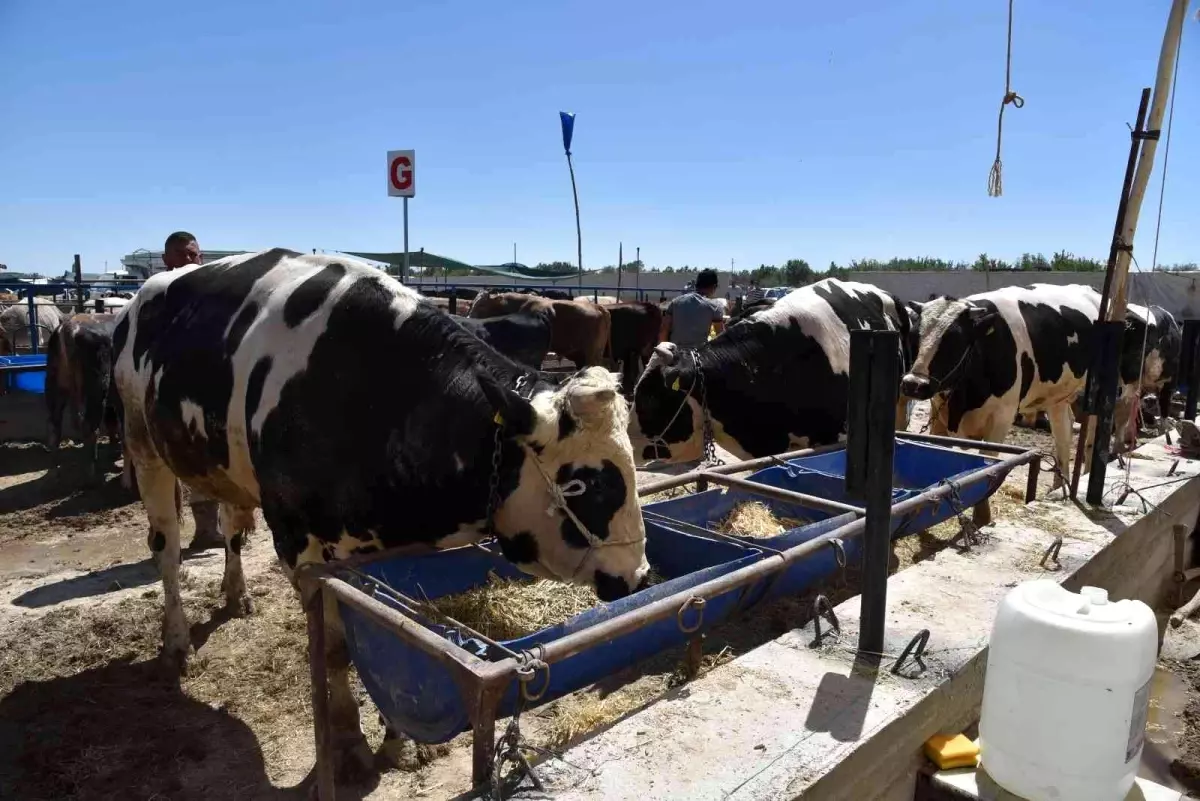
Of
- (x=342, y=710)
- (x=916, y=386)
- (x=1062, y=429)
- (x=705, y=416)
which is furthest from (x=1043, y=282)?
(x=342, y=710)

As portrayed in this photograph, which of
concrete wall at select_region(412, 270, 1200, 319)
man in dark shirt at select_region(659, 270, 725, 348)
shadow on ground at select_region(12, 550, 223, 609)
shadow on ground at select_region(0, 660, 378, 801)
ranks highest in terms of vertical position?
concrete wall at select_region(412, 270, 1200, 319)

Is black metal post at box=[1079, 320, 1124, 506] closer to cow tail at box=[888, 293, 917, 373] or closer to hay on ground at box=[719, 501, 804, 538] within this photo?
hay on ground at box=[719, 501, 804, 538]

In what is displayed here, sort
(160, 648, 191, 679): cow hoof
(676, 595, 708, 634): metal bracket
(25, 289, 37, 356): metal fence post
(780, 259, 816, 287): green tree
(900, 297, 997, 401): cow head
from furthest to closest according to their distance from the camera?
1. (780, 259, 816, 287): green tree
2. (25, 289, 37, 356): metal fence post
3. (900, 297, 997, 401): cow head
4. (160, 648, 191, 679): cow hoof
5. (676, 595, 708, 634): metal bracket

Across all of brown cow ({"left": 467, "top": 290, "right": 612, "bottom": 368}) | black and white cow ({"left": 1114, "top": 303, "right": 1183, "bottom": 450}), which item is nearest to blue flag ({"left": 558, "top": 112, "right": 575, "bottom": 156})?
brown cow ({"left": 467, "top": 290, "right": 612, "bottom": 368})

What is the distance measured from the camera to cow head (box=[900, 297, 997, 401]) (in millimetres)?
5977

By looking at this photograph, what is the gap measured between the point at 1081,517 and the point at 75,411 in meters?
8.58

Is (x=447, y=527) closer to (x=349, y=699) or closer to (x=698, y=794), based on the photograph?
(x=349, y=699)

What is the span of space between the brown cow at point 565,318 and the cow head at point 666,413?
6.43 metres

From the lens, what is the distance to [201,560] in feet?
17.9

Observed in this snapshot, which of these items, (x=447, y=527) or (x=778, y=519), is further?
(x=778, y=519)

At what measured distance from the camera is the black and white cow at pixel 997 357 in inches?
237

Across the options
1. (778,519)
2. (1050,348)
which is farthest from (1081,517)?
(1050,348)

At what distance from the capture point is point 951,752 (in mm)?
2510

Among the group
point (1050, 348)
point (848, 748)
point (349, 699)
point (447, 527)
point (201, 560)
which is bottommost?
point (201, 560)
